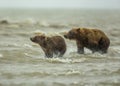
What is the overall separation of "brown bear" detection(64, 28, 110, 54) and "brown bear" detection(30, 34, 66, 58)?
3.59 feet

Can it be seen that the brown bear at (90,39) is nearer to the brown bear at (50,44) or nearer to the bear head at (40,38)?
the brown bear at (50,44)

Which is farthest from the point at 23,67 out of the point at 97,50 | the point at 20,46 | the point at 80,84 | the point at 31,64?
the point at 20,46

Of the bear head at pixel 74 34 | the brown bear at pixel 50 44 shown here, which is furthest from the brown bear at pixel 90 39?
the brown bear at pixel 50 44

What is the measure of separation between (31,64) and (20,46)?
5846 millimetres

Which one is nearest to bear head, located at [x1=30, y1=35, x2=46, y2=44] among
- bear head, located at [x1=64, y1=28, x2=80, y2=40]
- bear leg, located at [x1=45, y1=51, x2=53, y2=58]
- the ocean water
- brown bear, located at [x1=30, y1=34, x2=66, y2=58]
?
brown bear, located at [x1=30, y1=34, x2=66, y2=58]

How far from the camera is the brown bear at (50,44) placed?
19.9 metres

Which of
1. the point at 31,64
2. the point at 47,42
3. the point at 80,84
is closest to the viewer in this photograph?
the point at 80,84

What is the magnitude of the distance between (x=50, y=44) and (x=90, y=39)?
186cm

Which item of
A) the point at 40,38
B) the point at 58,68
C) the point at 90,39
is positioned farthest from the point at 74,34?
the point at 58,68

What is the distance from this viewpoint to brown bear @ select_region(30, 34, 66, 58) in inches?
782

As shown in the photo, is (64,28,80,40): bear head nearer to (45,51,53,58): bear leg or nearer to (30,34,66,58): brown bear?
(30,34,66,58): brown bear

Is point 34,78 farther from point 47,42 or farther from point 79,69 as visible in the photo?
point 47,42

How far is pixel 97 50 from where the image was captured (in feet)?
69.9

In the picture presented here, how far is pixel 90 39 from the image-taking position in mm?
21031
